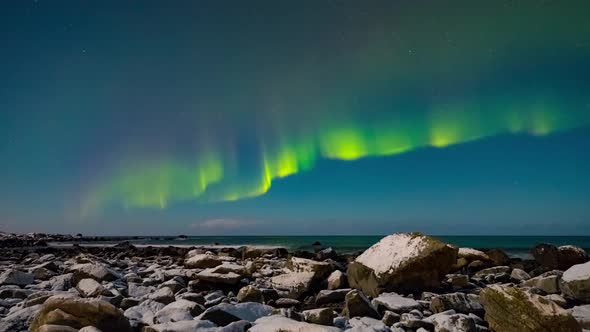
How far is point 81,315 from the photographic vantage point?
15.8 feet

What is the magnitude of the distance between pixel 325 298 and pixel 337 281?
112 cm

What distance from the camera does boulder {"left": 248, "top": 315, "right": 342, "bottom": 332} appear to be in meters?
4.38

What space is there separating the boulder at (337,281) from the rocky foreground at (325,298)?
0.9 inches

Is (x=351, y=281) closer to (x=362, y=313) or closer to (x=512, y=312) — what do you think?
(x=362, y=313)

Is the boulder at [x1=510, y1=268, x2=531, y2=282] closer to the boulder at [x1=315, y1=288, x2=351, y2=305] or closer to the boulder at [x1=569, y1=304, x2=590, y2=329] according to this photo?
the boulder at [x1=569, y1=304, x2=590, y2=329]

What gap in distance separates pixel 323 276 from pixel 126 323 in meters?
4.57

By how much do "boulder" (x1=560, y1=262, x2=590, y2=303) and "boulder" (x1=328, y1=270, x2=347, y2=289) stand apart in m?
4.19

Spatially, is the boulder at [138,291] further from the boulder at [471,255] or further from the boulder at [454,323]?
the boulder at [471,255]

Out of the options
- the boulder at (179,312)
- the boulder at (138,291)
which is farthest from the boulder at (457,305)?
the boulder at (138,291)

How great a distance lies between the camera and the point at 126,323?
5012 millimetres

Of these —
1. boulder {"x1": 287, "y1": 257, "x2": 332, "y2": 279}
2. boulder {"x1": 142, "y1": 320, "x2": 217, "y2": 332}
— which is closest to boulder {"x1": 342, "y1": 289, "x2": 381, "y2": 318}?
boulder {"x1": 142, "y1": 320, "x2": 217, "y2": 332}

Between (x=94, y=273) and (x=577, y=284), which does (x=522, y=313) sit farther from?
(x=94, y=273)

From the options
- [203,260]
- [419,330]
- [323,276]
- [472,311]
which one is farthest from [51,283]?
[472,311]

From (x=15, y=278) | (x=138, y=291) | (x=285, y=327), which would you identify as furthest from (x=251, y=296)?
(x=15, y=278)
